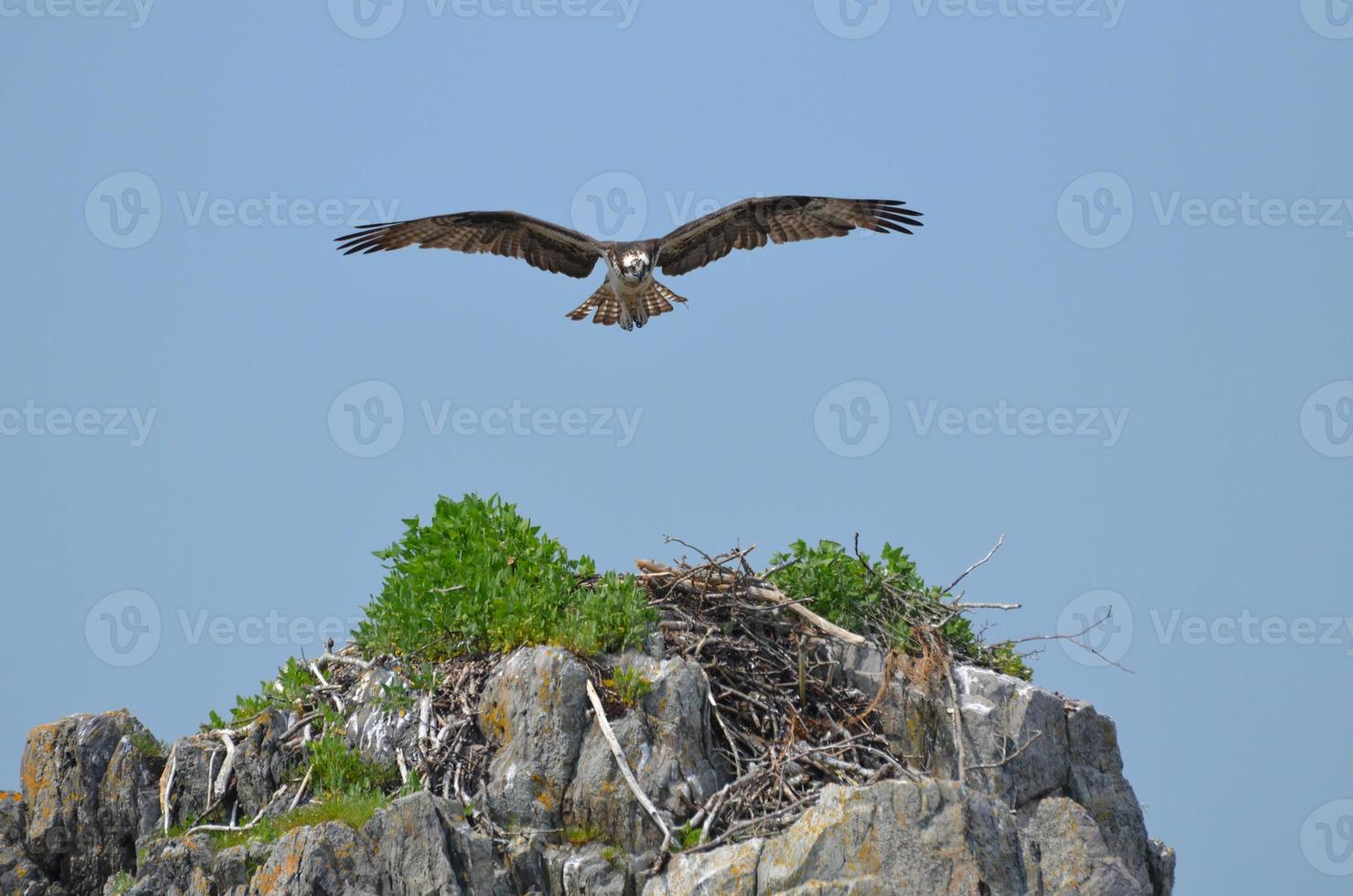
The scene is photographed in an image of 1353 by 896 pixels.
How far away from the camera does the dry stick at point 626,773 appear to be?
29.8 feet

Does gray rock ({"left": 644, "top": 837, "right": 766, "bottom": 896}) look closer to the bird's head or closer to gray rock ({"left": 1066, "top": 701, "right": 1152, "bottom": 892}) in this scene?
gray rock ({"left": 1066, "top": 701, "right": 1152, "bottom": 892})

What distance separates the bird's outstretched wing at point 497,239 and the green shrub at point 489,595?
4.33 meters

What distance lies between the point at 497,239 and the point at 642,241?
1.74 meters

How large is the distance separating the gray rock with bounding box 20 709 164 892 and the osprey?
627 centimetres

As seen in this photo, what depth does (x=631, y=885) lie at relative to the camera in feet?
29.8

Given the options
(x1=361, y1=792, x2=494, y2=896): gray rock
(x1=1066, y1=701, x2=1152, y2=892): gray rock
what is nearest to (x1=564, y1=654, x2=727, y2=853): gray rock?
(x1=361, y1=792, x2=494, y2=896): gray rock

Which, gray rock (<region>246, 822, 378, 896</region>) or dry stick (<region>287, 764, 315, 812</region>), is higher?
dry stick (<region>287, 764, 315, 812</region>)

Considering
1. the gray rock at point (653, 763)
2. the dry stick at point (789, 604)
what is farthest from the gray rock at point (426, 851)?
the dry stick at point (789, 604)

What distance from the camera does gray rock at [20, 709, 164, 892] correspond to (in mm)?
10555

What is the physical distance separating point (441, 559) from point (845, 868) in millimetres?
4649

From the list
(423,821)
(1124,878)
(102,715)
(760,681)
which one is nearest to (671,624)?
(760,681)

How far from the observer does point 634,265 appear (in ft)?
48.2

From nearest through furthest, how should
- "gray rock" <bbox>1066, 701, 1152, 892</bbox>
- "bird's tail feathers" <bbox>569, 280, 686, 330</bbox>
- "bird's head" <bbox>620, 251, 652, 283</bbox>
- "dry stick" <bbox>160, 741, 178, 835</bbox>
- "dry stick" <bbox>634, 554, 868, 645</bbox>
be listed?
"dry stick" <bbox>160, 741, 178, 835</bbox>, "gray rock" <bbox>1066, 701, 1152, 892</bbox>, "dry stick" <bbox>634, 554, 868, 645</bbox>, "bird's head" <bbox>620, 251, 652, 283</bbox>, "bird's tail feathers" <bbox>569, 280, 686, 330</bbox>

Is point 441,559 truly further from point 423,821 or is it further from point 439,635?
point 423,821
